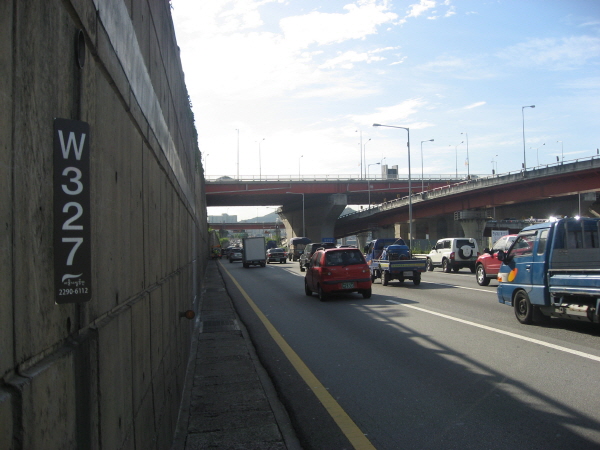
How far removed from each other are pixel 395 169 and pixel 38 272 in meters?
102

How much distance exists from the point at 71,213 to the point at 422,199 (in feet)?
193

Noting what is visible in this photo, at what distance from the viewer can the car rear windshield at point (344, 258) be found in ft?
59.5

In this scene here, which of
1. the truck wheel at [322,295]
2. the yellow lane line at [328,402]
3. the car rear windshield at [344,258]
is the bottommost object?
the yellow lane line at [328,402]

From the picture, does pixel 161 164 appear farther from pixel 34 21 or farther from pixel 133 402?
pixel 34 21

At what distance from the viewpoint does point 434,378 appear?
7.55 metres

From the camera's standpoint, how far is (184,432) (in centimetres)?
568

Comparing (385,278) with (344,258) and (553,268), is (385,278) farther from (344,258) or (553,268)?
(553,268)

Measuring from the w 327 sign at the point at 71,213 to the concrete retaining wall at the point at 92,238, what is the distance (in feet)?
0.13

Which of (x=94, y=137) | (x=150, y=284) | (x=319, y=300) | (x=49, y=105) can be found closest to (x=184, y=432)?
(x=150, y=284)

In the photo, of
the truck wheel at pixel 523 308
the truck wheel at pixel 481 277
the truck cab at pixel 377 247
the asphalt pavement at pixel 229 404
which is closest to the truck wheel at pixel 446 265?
the truck cab at pixel 377 247

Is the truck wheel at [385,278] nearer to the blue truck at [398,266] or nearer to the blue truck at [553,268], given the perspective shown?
the blue truck at [398,266]

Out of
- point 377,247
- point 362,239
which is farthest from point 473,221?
point 362,239

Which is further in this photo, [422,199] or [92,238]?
[422,199]

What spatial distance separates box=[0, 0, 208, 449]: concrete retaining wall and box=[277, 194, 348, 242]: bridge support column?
7087cm
